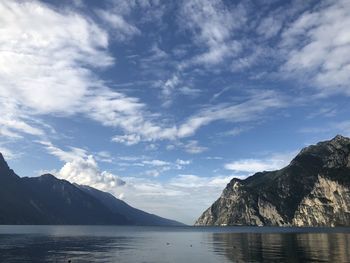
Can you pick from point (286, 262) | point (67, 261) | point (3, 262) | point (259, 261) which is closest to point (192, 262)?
point (259, 261)

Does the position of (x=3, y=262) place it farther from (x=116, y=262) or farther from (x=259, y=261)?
(x=259, y=261)

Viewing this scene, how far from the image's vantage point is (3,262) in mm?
80375

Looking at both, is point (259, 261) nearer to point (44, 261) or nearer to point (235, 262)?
point (235, 262)

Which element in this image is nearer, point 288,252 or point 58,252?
point 288,252

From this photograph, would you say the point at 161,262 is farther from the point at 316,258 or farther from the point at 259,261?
the point at 316,258

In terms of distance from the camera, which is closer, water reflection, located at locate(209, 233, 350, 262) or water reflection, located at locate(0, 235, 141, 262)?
water reflection, located at locate(209, 233, 350, 262)

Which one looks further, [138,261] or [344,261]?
[138,261]

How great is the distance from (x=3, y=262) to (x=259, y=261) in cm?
5036

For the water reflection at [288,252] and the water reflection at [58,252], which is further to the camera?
the water reflection at [58,252]

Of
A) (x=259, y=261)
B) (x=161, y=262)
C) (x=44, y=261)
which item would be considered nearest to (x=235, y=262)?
(x=259, y=261)

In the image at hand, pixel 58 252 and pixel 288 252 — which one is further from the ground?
pixel 288 252

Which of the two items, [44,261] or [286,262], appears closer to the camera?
[286,262]

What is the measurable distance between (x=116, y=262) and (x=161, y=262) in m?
9.12

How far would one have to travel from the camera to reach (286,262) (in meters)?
80.1
